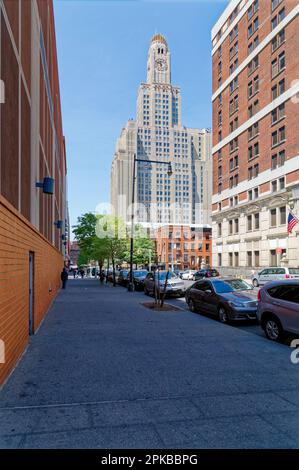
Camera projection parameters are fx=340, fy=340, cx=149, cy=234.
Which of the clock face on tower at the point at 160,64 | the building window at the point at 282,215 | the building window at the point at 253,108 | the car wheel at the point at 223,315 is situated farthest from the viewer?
the clock face on tower at the point at 160,64

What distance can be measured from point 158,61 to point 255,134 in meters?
141

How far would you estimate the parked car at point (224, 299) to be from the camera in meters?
10.9

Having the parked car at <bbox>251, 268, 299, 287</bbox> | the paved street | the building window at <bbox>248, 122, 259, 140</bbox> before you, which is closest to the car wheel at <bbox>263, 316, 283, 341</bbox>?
the paved street

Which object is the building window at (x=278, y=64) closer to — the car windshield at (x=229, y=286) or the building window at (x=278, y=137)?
the building window at (x=278, y=137)

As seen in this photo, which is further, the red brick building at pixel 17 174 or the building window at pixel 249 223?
the building window at pixel 249 223

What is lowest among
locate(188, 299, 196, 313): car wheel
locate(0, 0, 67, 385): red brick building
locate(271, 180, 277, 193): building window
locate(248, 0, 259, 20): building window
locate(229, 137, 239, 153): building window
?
locate(188, 299, 196, 313): car wheel

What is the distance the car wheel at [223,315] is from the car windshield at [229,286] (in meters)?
0.77

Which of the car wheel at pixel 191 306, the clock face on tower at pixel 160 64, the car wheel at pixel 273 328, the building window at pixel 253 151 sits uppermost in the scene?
the clock face on tower at pixel 160 64

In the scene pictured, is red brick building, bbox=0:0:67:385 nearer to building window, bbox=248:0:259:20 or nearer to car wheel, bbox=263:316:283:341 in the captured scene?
car wheel, bbox=263:316:283:341

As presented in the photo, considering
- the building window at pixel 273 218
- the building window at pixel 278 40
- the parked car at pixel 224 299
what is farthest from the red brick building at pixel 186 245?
the parked car at pixel 224 299

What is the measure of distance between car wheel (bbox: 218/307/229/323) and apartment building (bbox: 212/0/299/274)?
76.0ft

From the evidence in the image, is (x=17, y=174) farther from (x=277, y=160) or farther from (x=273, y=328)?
(x=277, y=160)

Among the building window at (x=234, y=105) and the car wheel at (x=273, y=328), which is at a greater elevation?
the building window at (x=234, y=105)

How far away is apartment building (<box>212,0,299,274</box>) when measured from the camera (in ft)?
111
